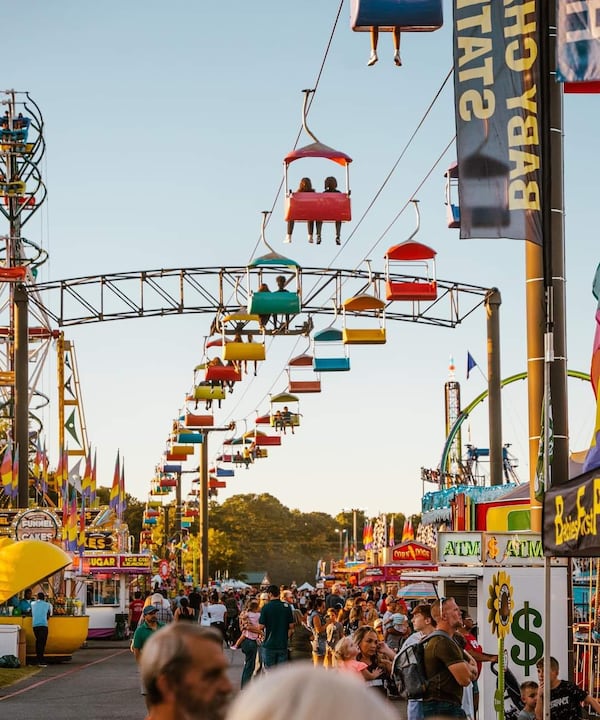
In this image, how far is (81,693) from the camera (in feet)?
74.7

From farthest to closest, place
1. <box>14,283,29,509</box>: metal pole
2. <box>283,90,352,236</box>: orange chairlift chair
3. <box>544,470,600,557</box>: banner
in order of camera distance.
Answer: <box>14,283,29,509</box>: metal pole < <box>283,90,352,236</box>: orange chairlift chair < <box>544,470,600,557</box>: banner

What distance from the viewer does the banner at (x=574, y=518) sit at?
902 cm

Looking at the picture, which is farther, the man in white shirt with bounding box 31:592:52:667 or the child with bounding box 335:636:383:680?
the man in white shirt with bounding box 31:592:52:667

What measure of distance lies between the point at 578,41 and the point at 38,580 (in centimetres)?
2018

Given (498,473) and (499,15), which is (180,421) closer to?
(498,473)

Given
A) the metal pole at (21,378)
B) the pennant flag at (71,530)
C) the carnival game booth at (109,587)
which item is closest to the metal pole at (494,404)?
the metal pole at (21,378)

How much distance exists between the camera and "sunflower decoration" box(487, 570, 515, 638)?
43.3 ft

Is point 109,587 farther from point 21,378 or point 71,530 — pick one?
point 21,378

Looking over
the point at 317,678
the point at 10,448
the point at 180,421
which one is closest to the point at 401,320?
the point at 10,448

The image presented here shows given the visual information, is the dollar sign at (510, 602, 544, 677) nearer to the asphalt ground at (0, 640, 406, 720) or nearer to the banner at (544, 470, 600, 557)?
the asphalt ground at (0, 640, 406, 720)

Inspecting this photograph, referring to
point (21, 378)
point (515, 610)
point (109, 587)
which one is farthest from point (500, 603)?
point (109, 587)

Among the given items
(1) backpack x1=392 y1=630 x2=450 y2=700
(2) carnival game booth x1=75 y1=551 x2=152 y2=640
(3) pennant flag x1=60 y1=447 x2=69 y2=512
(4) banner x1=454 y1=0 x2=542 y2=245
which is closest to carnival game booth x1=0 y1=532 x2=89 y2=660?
(3) pennant flag x1=60 y1=447 x2=69 y2=512

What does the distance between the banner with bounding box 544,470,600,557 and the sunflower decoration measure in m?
3.12

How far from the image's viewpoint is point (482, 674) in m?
13.9
